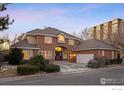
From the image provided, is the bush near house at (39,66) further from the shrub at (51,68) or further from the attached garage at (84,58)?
the attached garage at (84,58)

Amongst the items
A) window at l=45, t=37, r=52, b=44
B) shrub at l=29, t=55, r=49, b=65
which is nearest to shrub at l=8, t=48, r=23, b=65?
shrub at l=29, t=55, r=49, b=65

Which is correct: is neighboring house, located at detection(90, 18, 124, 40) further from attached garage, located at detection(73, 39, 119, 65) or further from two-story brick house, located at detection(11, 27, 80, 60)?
attached garage, located at detection(73, 39, 119, 65)

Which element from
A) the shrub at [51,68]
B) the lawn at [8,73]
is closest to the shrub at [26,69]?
the lawn at [8,73]

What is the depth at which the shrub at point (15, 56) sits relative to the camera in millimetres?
20350

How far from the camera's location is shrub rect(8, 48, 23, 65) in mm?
20350

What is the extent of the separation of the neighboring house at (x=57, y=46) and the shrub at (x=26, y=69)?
1424mm

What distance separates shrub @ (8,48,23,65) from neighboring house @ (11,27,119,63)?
67 cm

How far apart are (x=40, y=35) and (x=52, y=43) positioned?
1618mm

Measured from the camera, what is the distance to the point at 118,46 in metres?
Result: 42.1

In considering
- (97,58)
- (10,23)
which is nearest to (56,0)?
(10,23)

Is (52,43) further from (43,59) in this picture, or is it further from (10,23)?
(10,23)

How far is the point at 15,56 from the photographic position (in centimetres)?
2064

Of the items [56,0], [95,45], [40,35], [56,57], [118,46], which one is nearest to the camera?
[56,0]

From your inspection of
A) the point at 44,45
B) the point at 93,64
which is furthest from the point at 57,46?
the point at 93,64
